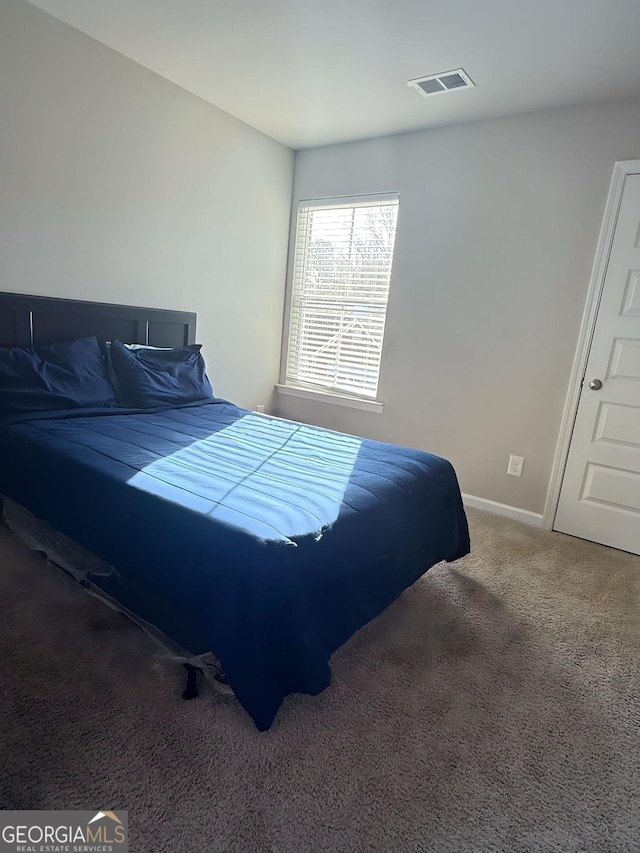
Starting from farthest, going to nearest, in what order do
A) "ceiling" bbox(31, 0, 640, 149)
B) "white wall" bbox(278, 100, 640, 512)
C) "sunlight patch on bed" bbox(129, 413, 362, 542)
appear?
"white wall" bbox(278, 100, 640, 512) < "ceiling" bbox(31, 0, 640, 149) < "sunlight patch on bed" bbox(129, 413, 362, 542)

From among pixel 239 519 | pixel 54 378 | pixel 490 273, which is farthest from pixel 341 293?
pixel 239 519

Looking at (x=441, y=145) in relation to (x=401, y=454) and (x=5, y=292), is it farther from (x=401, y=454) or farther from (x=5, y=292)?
(x=5, y=292)

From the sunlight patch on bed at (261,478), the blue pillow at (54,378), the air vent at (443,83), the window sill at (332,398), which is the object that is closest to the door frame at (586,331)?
the air vent at (443,83)

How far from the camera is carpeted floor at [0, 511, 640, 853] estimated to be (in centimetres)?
114

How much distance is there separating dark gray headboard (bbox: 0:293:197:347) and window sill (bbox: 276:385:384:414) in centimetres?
103

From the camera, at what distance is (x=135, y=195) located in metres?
2.82

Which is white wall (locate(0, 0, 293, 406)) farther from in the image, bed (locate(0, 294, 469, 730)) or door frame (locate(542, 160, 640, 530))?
door frame (locate(542, 160, 640, 530))

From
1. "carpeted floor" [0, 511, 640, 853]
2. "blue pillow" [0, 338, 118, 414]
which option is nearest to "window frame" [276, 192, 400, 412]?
"blue pillow" [0, 338, 118, 414]

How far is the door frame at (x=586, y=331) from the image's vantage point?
8.41ft

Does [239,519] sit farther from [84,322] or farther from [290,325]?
[290,325]

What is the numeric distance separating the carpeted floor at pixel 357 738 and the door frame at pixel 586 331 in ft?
3.44

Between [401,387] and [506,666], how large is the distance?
7.00 ft

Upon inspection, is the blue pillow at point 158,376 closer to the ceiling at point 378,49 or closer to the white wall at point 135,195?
the white wall at point 135,195

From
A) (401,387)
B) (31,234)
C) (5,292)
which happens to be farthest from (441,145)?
(5,292)
